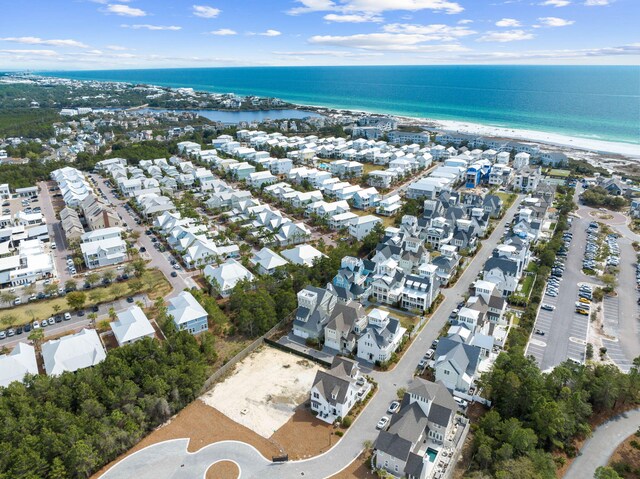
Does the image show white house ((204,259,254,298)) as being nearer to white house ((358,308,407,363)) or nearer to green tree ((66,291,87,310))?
green tree ((66,291,87,310))

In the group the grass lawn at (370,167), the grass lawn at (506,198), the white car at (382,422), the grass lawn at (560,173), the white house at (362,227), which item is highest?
the grass lawn at (560,173)

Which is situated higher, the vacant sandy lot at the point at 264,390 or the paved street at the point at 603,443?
the paved street at the point at 603,443

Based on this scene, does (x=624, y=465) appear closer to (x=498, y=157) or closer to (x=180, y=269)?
(x=180, y=269)

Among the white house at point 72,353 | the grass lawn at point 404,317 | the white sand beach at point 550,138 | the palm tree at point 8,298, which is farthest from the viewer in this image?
the white sand beach at point 550,138

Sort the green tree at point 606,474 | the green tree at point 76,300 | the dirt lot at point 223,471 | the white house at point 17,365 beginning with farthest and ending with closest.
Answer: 1. the green tree at point 76,300
2. the white house at point 17,365
3. the dirt lot at point 223,471
4. the green tree at point 606,474

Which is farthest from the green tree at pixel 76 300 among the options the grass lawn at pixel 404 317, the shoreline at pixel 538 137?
the shoreline at pixel 538 137

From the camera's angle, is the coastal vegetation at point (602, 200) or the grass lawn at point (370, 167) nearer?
the coastal vegetation at point (602, 200)

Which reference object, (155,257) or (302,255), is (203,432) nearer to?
(302,255)

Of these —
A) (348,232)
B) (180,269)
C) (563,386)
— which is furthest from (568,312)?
(180,269)

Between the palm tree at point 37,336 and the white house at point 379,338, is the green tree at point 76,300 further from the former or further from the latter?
the white house at point 379,338
